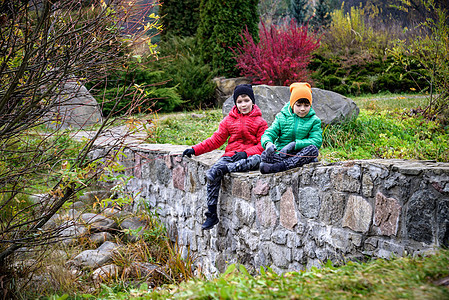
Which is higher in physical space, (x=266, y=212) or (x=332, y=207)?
(x=332, y=207)

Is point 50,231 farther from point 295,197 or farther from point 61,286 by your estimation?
point 295,197

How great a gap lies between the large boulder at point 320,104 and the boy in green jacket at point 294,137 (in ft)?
8.42

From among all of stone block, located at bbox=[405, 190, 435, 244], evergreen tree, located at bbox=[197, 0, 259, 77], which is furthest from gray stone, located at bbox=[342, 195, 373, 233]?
evergreen tree, located at bbox=[197, 0, 259, 77]

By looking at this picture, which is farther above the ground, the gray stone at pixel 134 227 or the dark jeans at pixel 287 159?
the dark jeans at pixel 287 159

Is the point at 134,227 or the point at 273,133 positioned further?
the point at 134,227

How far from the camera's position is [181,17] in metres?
13.5

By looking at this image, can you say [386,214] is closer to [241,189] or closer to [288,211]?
[288,211]

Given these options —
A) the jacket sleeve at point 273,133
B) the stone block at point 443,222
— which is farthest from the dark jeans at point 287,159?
the stone block at point 443,222

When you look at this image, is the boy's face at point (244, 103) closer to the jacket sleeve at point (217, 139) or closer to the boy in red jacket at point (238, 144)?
→ the boy in red jacket at point (238, 144)

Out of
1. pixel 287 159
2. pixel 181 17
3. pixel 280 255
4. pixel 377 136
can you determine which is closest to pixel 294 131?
pixel 287 159

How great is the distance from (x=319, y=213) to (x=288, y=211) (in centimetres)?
33

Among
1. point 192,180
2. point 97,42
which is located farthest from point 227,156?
point 97,42

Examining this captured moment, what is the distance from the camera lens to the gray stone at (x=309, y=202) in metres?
2.77

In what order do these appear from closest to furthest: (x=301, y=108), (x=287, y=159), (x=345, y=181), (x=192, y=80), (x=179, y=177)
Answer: (x=345, y=181), (x=287, y=159), (x=301, y=108), (x=179, y=177), (x=192, y=80)
